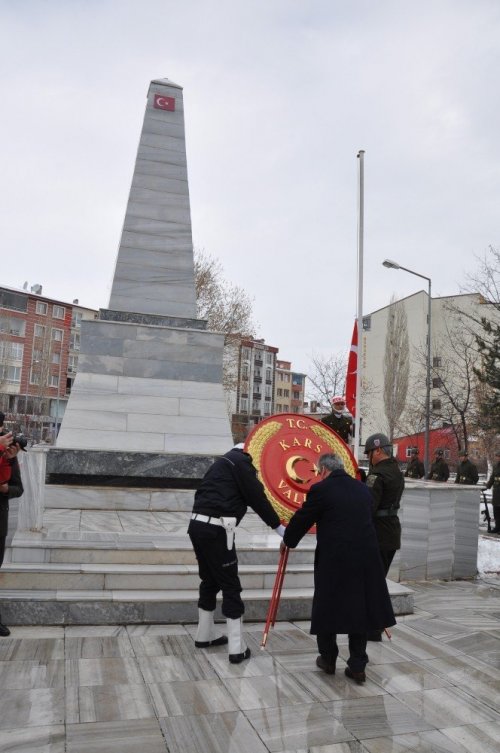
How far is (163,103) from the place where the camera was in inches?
527

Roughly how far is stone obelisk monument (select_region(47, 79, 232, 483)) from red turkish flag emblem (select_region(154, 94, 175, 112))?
2cm

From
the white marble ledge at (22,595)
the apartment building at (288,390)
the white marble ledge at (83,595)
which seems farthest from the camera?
the apartment building at (288,390)

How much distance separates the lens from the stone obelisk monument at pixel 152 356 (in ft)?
32.6

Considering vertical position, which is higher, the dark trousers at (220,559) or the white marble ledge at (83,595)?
the dark trousers at (220,559)

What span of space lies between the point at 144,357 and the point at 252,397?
90.4 m

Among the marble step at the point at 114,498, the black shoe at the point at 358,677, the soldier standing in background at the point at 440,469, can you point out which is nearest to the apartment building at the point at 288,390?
the soldier standing in background at the point at 440,469

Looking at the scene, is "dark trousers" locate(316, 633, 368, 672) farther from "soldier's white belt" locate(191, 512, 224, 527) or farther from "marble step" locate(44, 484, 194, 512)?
"marble step" locate(44, 484, 194, 512)

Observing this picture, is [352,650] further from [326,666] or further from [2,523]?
[2,523]

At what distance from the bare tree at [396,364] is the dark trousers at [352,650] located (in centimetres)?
4462

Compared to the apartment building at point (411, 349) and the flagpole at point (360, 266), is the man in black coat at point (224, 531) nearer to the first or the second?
the flagpole at point (360, 266)

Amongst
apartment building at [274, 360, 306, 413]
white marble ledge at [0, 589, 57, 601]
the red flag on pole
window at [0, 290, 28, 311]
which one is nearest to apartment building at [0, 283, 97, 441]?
window at [0, 290, 28, 311]

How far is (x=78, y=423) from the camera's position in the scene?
419 inches

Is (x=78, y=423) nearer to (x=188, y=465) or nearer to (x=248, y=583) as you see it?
(x=188, y=465)

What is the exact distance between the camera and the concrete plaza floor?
137 inches
